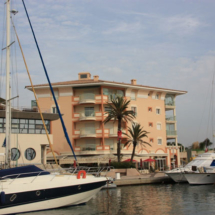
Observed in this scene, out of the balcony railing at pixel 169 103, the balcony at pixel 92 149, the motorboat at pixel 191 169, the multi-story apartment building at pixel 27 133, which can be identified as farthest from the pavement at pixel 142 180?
the balcony railing at pixel 169 103

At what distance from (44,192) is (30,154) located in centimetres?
2400

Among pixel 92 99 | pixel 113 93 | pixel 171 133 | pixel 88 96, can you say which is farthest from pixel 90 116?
pixel 171 133

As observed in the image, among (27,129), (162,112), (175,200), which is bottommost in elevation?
(175,200)

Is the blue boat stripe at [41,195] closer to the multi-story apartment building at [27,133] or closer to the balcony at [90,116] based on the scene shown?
the multi-story apartment building at [27,133]

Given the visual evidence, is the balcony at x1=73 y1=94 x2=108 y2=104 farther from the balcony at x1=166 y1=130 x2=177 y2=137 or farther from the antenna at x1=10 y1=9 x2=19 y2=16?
the antenna at x1=10 y1=9 x2=19 y2=16

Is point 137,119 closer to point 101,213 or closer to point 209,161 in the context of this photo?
point 209,161

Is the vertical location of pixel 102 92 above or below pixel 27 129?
above

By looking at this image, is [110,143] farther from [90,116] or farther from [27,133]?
[27,133]

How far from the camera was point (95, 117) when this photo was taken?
57.5 m

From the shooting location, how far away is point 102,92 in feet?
190

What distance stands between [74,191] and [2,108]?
24.3 meters

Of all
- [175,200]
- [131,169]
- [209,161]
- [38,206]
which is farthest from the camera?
[131,169]

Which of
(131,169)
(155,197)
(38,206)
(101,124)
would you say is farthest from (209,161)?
(38,206)

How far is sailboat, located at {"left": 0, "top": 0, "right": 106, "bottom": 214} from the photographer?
18.4 m
